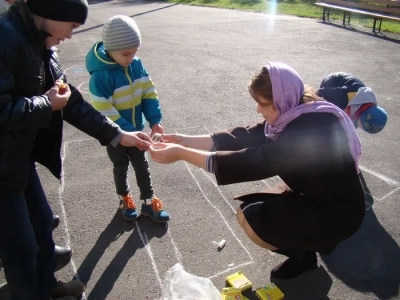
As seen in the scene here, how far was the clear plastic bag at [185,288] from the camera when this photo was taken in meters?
2.45

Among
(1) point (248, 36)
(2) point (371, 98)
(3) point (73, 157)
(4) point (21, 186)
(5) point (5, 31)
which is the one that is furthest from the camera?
(1) point (248, 36)

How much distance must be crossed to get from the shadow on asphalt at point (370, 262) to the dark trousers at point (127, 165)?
1.57 metres

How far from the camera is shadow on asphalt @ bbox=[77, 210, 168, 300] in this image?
2.82m

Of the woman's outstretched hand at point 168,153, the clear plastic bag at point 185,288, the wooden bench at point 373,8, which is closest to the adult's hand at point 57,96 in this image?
the woman's outstretched hand at point 168,153

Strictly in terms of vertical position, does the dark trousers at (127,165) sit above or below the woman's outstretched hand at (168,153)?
below

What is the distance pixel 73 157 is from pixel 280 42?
7352 mm

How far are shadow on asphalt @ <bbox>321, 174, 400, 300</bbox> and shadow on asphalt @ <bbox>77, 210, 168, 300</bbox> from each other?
1422 mm

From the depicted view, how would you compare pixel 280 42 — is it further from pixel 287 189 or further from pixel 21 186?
pixel 21 186

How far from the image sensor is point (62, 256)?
2.98m

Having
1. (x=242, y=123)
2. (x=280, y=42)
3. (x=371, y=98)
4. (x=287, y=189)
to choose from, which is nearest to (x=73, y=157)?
(x=242, y=123)

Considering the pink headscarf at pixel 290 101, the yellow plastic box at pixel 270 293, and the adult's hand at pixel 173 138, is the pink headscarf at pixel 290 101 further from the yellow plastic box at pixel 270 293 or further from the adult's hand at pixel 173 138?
the yellow plastic box at pixel 270 293

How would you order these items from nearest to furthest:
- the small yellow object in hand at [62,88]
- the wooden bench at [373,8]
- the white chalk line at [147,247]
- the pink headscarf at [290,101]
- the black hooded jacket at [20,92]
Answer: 1. the black hooded jacket at [20,92]
2. the small yellow object in hand at [62,88]
3. the pink headscarf at [290,101]
4. the white chalk line at [147,247]
5. the wooden bench at [373,8]

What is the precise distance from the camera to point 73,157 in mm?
4520

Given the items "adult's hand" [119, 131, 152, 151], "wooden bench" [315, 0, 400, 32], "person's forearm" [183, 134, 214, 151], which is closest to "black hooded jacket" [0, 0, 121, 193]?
"adult's hand" [119, 131, 152, 151]
